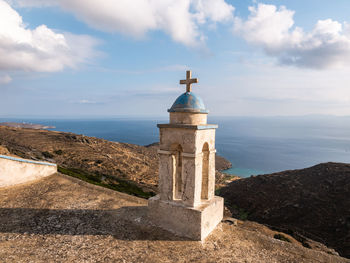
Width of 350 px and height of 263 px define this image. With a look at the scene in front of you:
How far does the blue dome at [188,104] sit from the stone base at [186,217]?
9.05 feet

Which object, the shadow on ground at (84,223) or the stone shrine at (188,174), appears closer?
the stone shrine at (188,174)

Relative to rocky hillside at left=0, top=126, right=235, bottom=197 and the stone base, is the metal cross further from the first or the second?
rocky hillside at left=0, top=126, right=235, bottom=197

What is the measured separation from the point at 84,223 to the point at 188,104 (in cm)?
515

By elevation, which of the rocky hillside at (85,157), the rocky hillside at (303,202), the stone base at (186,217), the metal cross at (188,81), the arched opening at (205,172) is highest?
the metal cross at (188,81)

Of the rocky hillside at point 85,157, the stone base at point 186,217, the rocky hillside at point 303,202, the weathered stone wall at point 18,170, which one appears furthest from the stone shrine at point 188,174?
the rocky hillside at point 85,157

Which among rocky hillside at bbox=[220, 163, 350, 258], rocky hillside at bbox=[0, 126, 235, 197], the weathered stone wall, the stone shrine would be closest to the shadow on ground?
the stone shrine

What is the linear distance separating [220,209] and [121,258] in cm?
327

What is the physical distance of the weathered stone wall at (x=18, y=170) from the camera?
9.29 m

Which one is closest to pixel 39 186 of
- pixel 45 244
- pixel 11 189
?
pixel 11 189

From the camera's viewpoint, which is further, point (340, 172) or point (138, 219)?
point (340, 172)

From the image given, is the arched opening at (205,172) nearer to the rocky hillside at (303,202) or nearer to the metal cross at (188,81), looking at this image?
the metal cross at (188,81)

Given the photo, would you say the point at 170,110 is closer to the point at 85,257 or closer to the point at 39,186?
the point at 85,257

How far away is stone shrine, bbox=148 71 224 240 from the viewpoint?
556 cm

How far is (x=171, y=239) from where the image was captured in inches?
222
